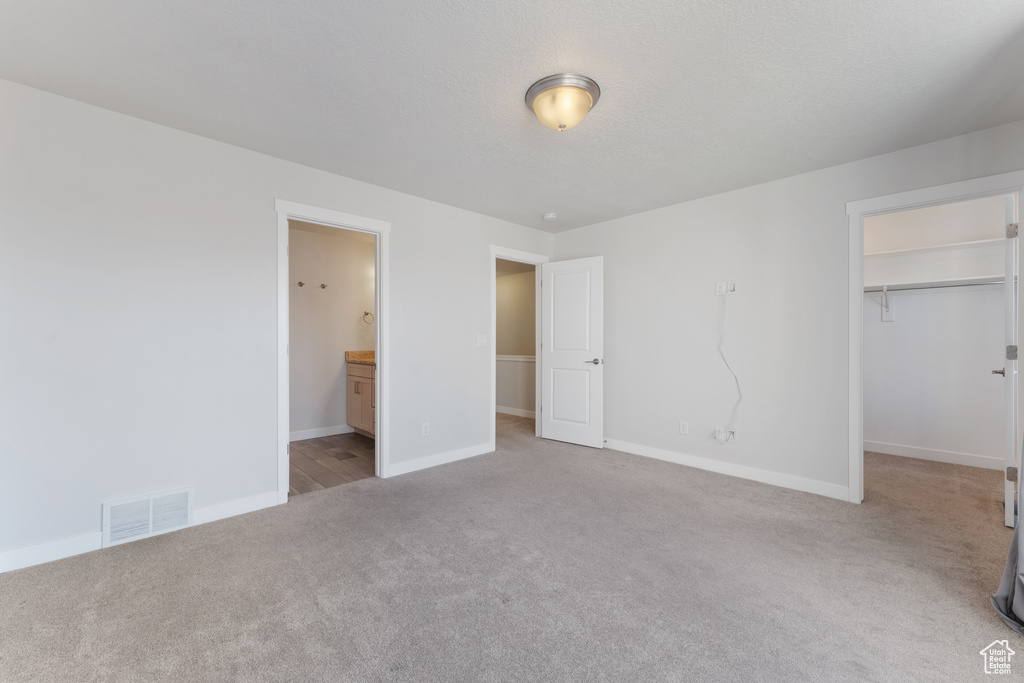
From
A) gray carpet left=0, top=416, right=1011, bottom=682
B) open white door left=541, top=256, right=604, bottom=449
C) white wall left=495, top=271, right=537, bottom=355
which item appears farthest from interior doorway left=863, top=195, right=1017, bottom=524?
white wall left=495, top=271, right=537, bottom=355

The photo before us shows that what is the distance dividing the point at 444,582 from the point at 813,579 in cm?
178

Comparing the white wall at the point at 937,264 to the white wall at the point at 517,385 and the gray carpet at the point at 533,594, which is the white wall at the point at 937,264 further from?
the white wall at the point at 517,385

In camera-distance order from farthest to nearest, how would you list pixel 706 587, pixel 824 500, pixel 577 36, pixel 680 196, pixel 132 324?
pixel 680 196, pixel 824 500, pixel 132 324, pixel 706 587, pixel 577 36

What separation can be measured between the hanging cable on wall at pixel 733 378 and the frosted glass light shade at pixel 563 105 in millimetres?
2325

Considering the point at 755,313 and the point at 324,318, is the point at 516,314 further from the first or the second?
the point at 755,313

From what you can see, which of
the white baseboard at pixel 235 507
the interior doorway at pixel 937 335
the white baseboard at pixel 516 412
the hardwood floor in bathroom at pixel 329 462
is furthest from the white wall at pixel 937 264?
the white baseboard at pixel 235 507

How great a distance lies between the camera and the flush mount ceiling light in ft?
6.86

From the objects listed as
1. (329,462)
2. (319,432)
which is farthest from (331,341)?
(329,462)

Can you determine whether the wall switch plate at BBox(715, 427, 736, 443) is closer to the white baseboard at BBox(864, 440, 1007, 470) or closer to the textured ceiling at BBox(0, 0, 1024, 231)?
the white baseboard at BBox(864, 440, 1007, 470)

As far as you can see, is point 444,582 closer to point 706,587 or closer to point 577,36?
point 706,587

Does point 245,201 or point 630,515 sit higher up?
point 245,201

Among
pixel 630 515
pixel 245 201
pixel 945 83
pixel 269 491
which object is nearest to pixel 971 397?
pixel 945 83

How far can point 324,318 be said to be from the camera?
17.3ft

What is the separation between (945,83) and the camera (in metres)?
2.13
